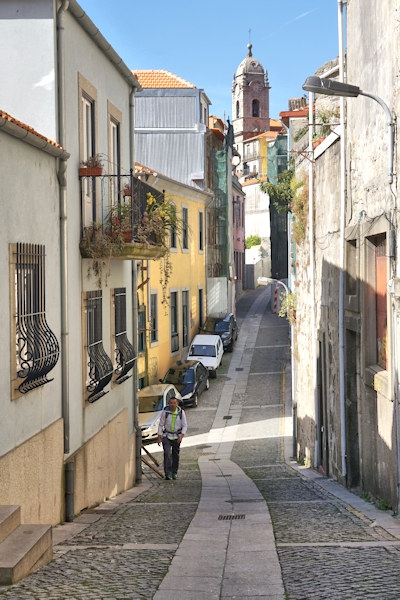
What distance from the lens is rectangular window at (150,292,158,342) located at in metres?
29.6

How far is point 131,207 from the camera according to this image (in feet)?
41.1

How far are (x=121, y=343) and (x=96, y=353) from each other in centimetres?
207

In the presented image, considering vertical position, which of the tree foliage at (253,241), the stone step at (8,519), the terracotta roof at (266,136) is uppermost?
the terracotta roof at (266,136)

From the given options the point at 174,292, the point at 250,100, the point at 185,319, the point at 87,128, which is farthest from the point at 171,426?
the point at 250,100

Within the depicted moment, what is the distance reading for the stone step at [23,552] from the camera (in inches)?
237

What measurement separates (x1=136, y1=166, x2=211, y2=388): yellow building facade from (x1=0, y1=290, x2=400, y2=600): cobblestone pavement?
38.1ft

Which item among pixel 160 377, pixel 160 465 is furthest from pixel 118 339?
pixel 160 377

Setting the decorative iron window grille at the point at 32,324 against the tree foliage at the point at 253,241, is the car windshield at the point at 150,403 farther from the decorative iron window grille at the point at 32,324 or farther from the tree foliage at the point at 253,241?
the tree foliage at the point at 253,241

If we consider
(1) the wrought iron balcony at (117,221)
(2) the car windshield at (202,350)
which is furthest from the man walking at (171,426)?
(2) the car windshield at (202,350)

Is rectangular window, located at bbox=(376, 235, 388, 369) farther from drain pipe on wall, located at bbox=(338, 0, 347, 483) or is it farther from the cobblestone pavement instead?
the cobblestone pavement

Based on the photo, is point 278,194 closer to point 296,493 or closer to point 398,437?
point 296,493

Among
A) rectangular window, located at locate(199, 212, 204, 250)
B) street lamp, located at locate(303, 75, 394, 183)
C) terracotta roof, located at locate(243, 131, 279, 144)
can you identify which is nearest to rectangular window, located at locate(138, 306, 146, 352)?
rectangular window, located at locate(199, 212, 204, 250)

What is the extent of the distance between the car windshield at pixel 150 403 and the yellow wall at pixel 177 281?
3737 millimetres

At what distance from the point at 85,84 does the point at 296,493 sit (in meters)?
7.04
